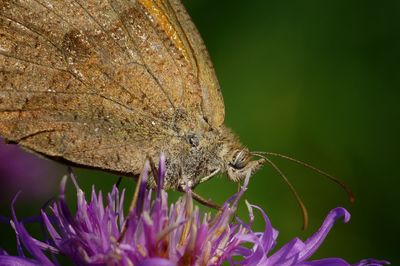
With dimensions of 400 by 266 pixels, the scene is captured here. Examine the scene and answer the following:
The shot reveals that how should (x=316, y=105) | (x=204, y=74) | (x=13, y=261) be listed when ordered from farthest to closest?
(x=316, y=105), (x=204, y=74), (x=13, y=261)

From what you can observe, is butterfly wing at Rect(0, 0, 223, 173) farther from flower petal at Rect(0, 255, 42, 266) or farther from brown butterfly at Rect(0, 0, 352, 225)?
flower petal at Rect(0, 255, 42, 266)

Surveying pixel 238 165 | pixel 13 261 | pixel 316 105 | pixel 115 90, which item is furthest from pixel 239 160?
pixel 316 105

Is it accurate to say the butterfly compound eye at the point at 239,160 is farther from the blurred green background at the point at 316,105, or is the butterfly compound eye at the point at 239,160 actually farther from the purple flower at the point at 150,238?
the blurred green background at the point at 316,105

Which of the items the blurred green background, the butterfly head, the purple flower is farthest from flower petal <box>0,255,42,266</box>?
the blurred green background

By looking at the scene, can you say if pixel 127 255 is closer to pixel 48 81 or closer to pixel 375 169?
pixel 48 81

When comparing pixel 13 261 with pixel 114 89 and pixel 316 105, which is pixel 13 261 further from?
pixel 316 105
